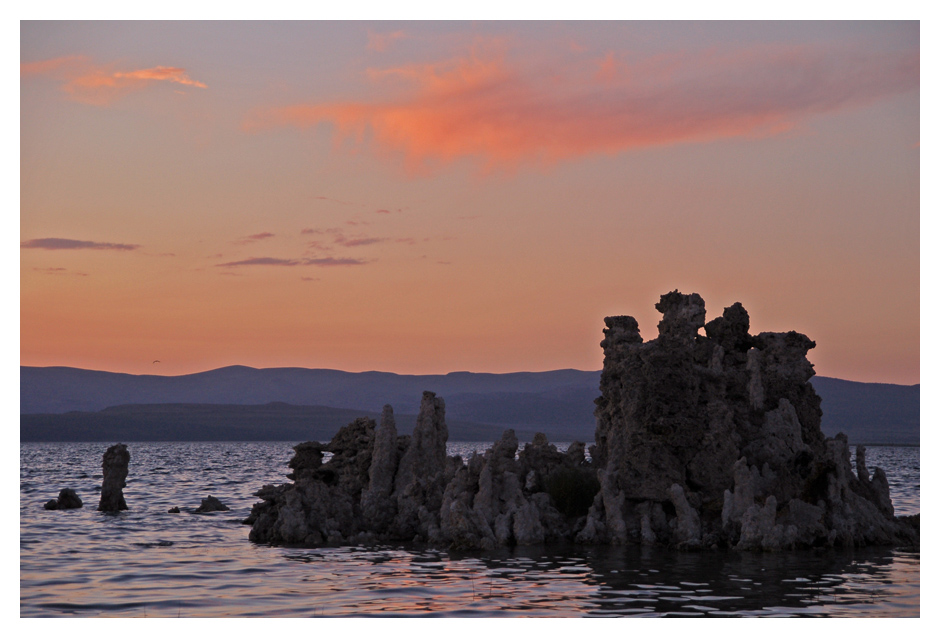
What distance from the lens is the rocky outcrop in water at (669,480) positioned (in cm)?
4359

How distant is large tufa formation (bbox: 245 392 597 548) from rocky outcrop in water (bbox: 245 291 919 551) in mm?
80

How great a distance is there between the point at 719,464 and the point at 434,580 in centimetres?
1529

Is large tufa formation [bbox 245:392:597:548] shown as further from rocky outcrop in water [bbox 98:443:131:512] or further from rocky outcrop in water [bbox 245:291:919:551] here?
rocky outcrop in water [bbox 98:443:131:512]

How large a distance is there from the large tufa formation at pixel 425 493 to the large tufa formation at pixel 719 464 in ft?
8.75

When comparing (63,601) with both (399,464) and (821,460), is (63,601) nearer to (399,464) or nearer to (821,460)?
(399,464)

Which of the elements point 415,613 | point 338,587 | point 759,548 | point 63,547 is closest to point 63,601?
point 338,587

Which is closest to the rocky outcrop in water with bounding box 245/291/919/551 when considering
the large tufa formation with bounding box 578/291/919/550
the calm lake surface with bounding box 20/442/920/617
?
the large tufa formation with bounding box 578/291/919/550

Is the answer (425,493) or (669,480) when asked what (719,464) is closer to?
(669,480)

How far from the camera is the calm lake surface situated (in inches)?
1196

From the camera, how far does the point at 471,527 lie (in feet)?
143

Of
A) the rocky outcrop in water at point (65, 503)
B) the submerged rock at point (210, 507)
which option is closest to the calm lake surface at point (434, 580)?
the submerged rock at point (210, 507)

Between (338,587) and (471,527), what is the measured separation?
34.0 feet

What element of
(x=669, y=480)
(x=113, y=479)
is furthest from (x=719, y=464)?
(x=113, y=479)

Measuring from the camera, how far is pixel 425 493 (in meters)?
48.7
